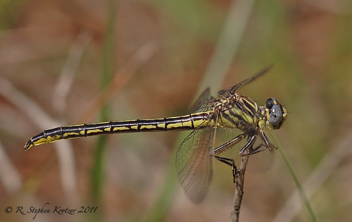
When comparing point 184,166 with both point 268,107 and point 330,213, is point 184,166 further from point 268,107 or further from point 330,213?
point 330,213

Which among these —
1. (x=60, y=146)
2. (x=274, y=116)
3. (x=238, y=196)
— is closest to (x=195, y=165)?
(x=274, y=116)

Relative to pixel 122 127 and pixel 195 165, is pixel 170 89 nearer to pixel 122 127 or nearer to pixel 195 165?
pixel 122 127

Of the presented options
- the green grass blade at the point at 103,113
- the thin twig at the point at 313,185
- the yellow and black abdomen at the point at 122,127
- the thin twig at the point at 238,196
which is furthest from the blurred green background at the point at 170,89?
the thin twig at the point at 238,196

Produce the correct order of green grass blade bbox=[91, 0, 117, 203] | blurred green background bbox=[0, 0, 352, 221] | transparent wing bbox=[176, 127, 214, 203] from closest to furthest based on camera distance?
1. green grass blade bbox=[91, 0, 117, 203]
2. transparent wing bbox=[176, 127, 214, 203]
3. blurred green background bbox=[0, 0, 352, 221]

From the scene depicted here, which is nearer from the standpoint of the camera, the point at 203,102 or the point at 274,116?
the point at 274,116

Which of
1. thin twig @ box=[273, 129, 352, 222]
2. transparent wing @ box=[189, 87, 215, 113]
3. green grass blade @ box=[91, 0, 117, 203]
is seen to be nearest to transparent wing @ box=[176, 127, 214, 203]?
transparent wing @ box=[189, 87, 215, 113]

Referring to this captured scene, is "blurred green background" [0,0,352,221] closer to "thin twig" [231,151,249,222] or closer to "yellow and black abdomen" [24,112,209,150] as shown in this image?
"yellow and black abdomen" [24,112,209,150]

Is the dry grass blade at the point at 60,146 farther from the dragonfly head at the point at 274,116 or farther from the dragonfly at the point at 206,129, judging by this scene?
the dragonfly head at the point at 274,116

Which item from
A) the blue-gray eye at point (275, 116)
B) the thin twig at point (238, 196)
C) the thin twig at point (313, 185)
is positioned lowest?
the thin twig at point (238, 196)
